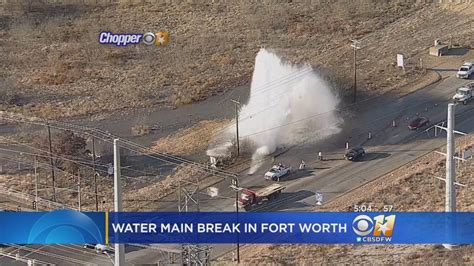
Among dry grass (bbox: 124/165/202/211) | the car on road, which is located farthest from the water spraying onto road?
dry grass (bbox: 124/165/202/211)

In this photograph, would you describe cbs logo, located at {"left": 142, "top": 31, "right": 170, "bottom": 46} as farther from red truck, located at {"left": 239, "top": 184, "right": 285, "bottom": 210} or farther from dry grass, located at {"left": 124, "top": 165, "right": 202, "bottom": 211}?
red truck, located at {"left": 239, "top": 184, "right": 285, "bottom": 210}

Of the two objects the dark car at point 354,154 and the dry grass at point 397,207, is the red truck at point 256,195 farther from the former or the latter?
the dark car at point 354,154

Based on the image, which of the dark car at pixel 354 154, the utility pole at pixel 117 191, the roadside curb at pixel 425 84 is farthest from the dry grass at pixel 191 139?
the utility pole at pixel 117 191

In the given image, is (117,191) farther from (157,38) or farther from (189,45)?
(157,38)

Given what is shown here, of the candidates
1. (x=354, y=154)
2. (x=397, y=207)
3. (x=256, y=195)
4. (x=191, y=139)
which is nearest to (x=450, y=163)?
(x=397, y=207)

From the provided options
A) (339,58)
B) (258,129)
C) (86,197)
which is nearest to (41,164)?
(86,197)

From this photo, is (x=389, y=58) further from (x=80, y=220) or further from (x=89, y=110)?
(x=80, y=220)
